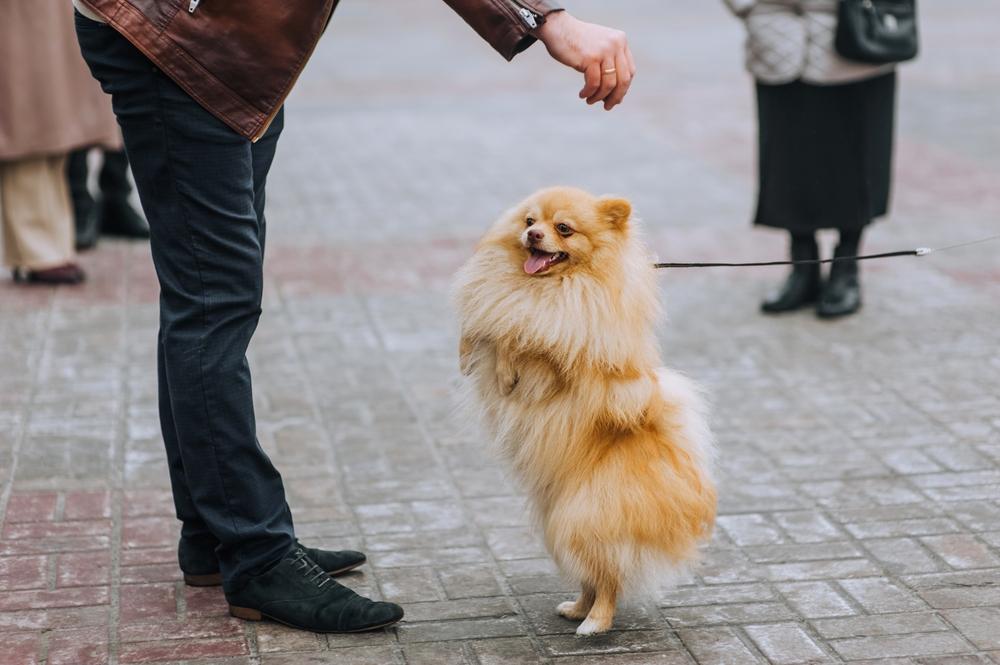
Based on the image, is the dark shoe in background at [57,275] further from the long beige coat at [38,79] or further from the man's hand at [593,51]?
the man's hand at [593,51]

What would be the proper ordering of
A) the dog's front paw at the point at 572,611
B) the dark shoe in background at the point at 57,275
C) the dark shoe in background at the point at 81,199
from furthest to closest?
1. the dark shoe in background at the point at 81,199
2. the dark shoe in background at the point at 57,275
3. the dog's front paw at the point at 572,611

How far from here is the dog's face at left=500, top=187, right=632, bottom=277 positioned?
123 inches

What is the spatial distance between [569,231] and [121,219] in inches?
201

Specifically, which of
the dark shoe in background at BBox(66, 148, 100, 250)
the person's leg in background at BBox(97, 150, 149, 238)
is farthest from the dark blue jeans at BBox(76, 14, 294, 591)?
the person's leg in background at BBox(97, 150, 149, 238)

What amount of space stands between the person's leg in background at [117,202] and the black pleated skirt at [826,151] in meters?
3.51

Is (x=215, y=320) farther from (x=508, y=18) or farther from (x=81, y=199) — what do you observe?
(x=81, y=199)

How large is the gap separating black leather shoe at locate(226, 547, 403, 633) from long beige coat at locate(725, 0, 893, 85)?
11.6 feet

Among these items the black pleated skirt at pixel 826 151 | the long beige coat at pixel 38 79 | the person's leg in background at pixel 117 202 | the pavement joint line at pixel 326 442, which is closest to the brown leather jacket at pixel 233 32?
the pavement joint line at pixel 326 442

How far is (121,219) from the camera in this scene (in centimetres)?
767

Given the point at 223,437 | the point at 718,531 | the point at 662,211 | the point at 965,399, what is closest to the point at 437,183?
the point at 662,211

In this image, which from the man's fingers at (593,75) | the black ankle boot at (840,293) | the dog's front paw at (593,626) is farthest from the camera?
the black ankle boot at (840,293)

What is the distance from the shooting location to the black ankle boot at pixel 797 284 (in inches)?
250

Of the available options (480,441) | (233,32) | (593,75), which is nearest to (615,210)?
(593,75)

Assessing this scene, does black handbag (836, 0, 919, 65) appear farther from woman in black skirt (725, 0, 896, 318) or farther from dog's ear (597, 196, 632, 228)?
dog's ear (597, 196, 632, 228)
